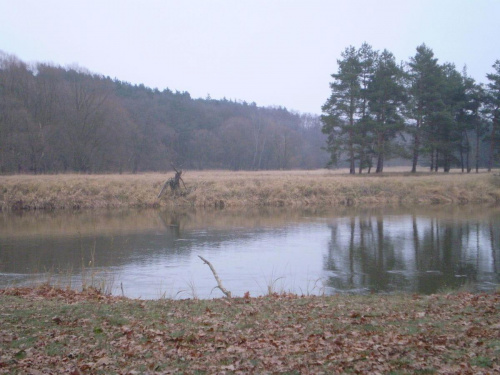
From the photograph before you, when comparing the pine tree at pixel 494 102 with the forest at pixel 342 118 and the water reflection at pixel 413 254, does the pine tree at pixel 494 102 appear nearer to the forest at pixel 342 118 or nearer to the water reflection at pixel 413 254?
the forest at pixel 342 118

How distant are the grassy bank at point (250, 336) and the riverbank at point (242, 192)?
26582mm

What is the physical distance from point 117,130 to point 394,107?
32.9 meters

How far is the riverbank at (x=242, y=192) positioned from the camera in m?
34.4

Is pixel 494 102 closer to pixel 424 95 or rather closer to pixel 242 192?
pixel 424 95

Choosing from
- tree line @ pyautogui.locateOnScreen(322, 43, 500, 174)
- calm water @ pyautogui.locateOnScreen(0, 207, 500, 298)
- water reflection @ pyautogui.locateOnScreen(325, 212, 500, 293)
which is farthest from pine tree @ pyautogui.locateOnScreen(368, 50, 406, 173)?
water reflection @ pyautogui.locateOnScreen(325, 212, 500, 293)

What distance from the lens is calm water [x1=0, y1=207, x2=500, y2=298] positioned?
13078 mm

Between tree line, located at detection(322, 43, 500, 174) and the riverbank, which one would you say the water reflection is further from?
tree line, located at detection(322, 43, 500, 174)

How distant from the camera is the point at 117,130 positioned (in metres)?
57.4

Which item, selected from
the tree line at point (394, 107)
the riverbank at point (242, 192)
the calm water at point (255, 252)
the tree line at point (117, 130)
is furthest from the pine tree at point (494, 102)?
the tree line at point (117, 130)

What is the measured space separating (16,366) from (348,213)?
1093 inches

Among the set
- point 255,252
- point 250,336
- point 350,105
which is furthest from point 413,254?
point 350,105

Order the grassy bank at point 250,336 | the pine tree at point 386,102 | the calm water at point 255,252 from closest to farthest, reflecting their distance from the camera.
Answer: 1. the grassy bank at point 250,336
2. the calm water at point 255,252
3. the pine tree at point 386,102

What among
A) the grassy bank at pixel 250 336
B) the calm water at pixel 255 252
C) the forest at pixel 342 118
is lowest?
the calm water at pixel 255 252

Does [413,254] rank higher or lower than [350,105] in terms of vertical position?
lower
